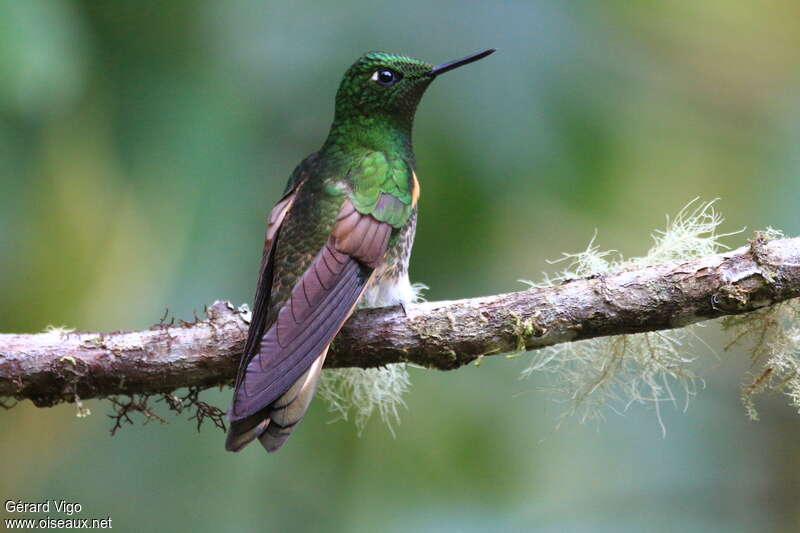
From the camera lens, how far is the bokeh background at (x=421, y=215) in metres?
4.68

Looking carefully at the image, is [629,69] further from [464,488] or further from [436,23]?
[464,488]

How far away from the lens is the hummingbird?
2.97 m

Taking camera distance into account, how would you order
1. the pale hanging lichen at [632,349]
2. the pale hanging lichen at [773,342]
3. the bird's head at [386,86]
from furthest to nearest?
the bird's head at [386,86] → the pale hanging lichen at [632,349] → the pale hanging lichen at [773,342]

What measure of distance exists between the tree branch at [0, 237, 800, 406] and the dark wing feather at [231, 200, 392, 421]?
0.47 feet

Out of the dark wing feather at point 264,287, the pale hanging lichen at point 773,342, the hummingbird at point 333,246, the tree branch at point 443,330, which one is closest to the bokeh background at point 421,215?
the dark wing feather at point 264,287

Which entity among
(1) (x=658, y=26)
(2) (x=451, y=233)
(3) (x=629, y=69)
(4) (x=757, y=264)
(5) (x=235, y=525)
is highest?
(1) (x=658, y=26)

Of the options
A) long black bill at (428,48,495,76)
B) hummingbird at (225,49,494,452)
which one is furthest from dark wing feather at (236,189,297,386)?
long black bill at (428,48,495,76)

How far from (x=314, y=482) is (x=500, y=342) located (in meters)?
2.38

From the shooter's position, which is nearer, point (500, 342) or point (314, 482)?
point (500, 342)

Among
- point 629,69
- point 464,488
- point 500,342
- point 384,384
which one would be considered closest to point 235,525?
point 464,488

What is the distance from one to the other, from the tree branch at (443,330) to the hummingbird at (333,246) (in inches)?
6.4

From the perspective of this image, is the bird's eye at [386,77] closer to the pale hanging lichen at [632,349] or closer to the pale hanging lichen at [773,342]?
the pale hanging lichen at [632,349]

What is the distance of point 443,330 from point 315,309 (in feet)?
1.56

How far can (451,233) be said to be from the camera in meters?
4.75
